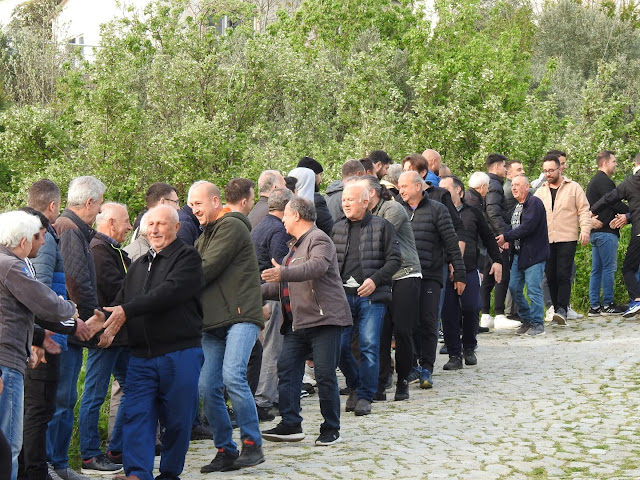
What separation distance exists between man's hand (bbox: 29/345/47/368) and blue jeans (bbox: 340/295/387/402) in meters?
3.69

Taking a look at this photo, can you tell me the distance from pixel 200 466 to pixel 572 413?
366 cm

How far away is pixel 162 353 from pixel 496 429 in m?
3.45

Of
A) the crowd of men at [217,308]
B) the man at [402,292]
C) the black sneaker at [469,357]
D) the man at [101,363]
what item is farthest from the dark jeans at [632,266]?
the man at [101,363]

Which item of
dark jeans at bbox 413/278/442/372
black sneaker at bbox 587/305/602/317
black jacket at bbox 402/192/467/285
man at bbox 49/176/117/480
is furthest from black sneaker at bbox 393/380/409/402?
black sneaker at bbox 587/305/602/317

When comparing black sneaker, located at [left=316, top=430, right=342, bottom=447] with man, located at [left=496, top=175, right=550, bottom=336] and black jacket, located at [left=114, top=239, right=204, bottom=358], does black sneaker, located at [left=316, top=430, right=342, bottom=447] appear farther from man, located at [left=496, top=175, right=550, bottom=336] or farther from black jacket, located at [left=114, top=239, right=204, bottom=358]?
man, located at [left=496, top=175, right=550, bottom=336]

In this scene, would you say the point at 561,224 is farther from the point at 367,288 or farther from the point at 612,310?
the point at 367,288

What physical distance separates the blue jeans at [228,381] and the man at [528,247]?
24.4 ft

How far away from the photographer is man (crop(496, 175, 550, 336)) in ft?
48.0

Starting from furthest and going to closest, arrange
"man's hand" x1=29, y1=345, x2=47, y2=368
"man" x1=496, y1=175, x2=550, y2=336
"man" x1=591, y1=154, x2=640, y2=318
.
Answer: "man" x1=591, y1=154, x2=640, y2=318 → "man" x1=496, y1=175, x2=550, y2=336 → "man's hand" x1=29, y1=345, x2=47, y2=368

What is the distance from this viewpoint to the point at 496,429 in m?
9.15

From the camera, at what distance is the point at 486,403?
410 inches

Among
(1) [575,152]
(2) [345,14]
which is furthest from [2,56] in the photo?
(1) [575,152]

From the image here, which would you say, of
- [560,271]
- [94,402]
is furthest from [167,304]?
[560,271]

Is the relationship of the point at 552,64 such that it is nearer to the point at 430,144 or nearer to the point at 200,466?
the point at 430,144
